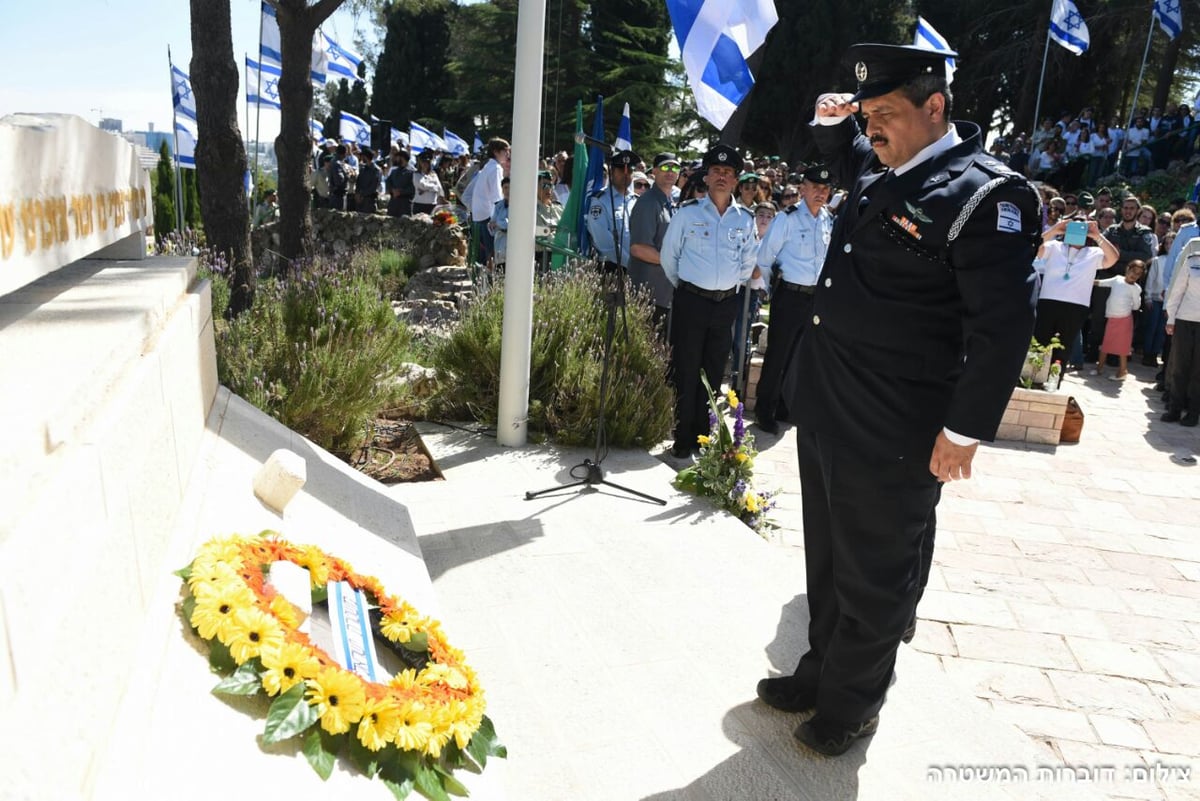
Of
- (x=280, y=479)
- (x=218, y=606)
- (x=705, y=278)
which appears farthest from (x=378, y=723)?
(x=705, y=278)

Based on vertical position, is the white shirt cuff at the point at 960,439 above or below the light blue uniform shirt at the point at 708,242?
below

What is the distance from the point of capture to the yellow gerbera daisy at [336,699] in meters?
1.85

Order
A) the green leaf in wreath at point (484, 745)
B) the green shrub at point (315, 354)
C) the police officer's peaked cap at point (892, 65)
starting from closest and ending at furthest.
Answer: the green leaf in wreath at point (484, 745), the police officer's peaked cap at point (892, 65), the green shrub at point (315, 354)

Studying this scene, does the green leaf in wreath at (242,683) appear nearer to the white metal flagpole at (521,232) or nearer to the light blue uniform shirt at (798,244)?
the white metal flagpole at (521,232)

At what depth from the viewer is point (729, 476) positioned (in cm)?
470

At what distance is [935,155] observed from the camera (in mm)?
2492

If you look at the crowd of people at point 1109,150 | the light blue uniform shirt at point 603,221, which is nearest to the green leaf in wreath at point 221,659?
the light blue uniform shirt at point 603,221

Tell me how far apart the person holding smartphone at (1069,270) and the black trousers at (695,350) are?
198 inches

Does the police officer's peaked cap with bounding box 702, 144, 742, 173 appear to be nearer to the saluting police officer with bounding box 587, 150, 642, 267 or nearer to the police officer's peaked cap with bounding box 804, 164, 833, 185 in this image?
the police officer's peaked cap with bounding box 804, 164, 833, 185

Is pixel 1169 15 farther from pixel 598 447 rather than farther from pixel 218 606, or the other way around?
pixel 218 606

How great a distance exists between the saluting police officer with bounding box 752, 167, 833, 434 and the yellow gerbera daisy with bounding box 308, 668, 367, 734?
4972 mm

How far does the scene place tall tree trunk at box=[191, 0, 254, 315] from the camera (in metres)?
7.16

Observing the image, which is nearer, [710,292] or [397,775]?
[397,775]

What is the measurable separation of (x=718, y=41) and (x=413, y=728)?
14.2 feet
